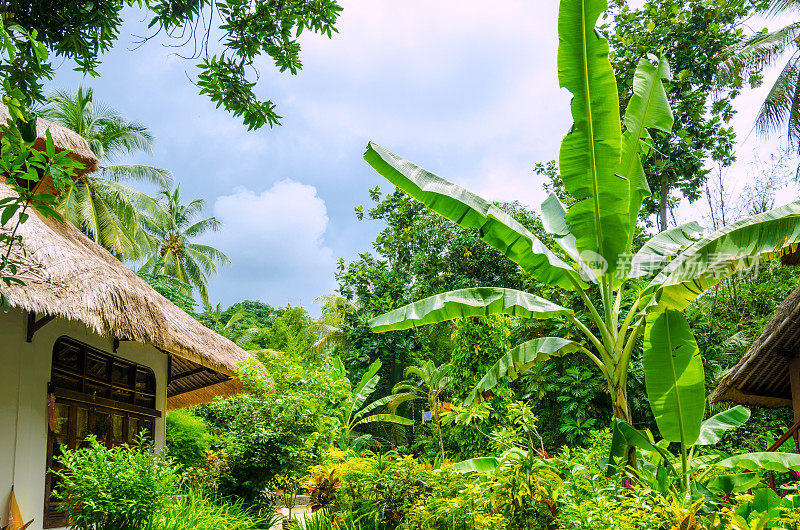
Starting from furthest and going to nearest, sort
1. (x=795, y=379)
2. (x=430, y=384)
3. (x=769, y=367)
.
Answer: (x=430, y=384)
(x=769, y=367)
(x=795, y=379)

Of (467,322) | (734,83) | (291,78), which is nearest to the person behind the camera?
(291,78)

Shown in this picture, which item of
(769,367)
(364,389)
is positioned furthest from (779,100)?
(364,389)

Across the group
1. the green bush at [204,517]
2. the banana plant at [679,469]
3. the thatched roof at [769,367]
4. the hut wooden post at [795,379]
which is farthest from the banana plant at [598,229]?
the green bush at [204,517]

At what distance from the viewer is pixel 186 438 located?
11.7 meters

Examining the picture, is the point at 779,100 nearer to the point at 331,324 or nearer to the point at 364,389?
the point at 364,389

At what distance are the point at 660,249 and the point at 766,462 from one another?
6.37ft

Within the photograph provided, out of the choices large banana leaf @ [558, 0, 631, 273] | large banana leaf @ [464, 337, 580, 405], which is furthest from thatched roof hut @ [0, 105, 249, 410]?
large banana leaf @ [558, 0, 631, 273]

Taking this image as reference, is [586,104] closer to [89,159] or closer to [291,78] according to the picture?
[291,78]

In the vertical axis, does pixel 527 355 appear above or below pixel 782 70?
below

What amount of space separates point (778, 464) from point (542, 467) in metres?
1.69

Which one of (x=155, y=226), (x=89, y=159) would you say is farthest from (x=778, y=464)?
(x=155, y=226)

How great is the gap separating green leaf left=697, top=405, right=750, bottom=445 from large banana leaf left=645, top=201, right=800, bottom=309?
1624 mm

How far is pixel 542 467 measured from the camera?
4.31m

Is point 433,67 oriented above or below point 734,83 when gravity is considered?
below
